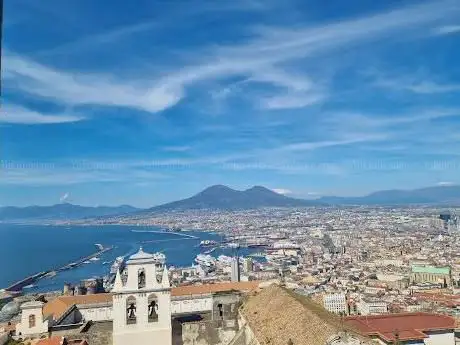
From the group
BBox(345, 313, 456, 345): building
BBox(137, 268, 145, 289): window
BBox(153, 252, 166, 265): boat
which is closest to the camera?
BBox(137, 268, 145, 289): window

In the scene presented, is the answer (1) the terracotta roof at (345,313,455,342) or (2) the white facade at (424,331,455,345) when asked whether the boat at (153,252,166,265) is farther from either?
(2) the white facade at (424,331,455,345)

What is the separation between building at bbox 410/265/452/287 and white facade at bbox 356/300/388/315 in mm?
24383

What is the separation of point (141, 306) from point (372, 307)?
111 feet

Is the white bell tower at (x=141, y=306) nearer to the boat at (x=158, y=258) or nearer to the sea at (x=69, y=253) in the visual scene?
the boat at (x=158, y=258)

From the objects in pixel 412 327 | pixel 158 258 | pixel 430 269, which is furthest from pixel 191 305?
pixel 430 269

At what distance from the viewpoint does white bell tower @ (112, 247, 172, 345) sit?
15.2 meters

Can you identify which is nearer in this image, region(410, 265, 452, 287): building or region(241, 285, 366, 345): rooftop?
region(241, 285, 366, 345): rooftop

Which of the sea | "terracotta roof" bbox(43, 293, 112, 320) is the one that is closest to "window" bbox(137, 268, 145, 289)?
"terracotta roof" bbox(43, 293, 112, 320)

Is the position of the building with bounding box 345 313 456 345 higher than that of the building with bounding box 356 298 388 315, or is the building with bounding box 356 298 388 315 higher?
the building with bounding box 345 313 456 345

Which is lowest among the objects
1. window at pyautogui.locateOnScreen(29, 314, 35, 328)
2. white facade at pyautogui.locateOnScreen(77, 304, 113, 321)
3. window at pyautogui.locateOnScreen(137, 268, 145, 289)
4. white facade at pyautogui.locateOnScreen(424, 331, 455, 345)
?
white facade at pyautogui.locateOnScreen(424, 331, 455, 345)

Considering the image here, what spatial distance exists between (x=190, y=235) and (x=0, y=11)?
130m

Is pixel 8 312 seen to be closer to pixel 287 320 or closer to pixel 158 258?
pixel 158 258

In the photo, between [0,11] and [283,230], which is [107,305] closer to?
[0,11]

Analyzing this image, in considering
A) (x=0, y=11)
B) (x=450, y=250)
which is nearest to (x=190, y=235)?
(x=450, y=250)
